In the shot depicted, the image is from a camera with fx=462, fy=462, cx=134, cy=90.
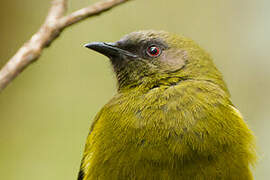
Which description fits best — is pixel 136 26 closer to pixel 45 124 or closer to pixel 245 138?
pixel 45 124

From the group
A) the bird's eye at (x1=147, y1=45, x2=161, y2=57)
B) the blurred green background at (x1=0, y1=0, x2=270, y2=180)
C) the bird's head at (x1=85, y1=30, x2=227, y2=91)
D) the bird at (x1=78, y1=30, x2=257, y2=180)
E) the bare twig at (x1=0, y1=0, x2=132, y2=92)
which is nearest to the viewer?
the bare twig at (x1=0, y1=0, x2=132, y2=92)

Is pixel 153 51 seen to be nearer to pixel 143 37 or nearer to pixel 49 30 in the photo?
pixel 143 37

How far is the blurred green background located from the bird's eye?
10.6 ft

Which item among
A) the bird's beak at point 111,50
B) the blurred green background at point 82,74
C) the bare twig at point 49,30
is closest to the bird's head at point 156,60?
the bird's beak at point 111,50

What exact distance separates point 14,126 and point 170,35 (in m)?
4.06

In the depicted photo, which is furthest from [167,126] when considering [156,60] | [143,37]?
[143,37]

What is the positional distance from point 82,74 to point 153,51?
4011 millimetres

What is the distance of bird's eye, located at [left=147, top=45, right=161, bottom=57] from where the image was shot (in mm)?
4586

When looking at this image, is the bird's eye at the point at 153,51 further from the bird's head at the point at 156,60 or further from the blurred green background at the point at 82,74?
the blurred green background at the point at 82,74

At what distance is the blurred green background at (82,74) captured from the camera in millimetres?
7559

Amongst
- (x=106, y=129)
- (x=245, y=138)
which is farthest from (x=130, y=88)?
(x=245, y=138)

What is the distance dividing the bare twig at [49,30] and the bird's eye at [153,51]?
91cm

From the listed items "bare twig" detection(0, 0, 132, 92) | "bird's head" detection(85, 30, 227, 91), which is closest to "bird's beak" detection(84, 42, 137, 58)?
"bird's head" detection(85, 30, 227, 91)

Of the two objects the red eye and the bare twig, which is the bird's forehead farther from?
the bare twig
